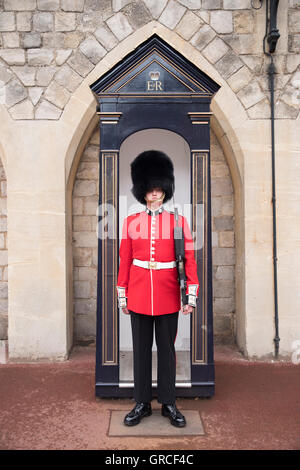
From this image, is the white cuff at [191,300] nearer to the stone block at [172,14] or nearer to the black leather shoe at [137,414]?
the black leather shoe at [137,414]

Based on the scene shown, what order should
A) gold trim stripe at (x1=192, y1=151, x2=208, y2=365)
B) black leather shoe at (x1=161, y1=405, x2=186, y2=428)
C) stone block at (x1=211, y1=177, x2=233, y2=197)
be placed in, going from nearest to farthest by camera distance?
black leather shoe at (x1=161, y1=405, x2=186, y2=428) < gold trim stripe at (x1=192, y1=151, x2=208, y2=365) < stone block at (x1=211, y1=177, x2=233, y2=197)

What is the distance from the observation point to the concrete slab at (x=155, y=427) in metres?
2.47

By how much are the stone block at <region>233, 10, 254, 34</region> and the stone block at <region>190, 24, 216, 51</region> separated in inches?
7.9

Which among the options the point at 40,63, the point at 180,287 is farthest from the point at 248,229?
the point at 40,63

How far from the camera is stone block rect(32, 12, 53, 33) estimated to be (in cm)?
369

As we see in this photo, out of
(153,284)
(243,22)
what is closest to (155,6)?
(243,22)

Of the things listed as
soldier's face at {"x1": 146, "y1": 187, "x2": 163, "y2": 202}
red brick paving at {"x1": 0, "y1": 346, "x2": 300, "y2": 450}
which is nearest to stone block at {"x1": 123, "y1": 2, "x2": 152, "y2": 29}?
soldier's face at {"x1": 146, "y1": 187, "x2": 163, "y2": 202}

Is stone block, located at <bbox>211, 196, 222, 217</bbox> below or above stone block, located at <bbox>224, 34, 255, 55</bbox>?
below

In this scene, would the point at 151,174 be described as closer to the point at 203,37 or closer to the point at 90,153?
the point at 90,153

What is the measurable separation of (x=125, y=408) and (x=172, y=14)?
3.09 m

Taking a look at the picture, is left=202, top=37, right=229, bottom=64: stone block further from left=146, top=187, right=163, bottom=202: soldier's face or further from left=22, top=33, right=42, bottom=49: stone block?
left=146, top=187, right=163, bottom=202: soldier's face

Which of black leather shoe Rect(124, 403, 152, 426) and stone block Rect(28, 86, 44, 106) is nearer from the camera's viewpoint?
black leather shoe Rect(124, 403, 152, 426)

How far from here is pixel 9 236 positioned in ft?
12.2

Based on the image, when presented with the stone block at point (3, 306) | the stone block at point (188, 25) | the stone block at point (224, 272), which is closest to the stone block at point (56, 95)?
the stone block at point (188, 25)
